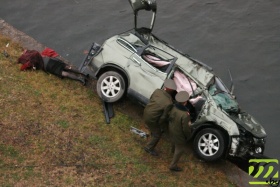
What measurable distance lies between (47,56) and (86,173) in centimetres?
513

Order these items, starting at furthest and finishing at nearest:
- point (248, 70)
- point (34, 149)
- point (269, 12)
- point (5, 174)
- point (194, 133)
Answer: point (269, 12), point (248, 70), point (194, 133), point (34, 149), point (5, 174)

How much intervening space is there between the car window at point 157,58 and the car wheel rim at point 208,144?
202 centimetres

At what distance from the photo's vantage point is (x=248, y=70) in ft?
44.0

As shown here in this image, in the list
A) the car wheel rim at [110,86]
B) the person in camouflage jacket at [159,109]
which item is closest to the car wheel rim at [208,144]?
the person in camouflage jacket at [159,109]

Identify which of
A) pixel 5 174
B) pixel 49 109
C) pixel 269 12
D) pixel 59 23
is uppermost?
pixel 269 12

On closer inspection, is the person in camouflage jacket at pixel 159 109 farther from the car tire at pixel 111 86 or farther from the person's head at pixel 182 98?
the car tire at pixel 111 86

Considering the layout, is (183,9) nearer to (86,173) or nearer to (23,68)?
(23,68)

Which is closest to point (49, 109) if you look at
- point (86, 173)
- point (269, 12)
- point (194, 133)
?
point (86, 173)

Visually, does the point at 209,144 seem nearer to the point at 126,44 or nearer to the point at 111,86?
the point at 111,86

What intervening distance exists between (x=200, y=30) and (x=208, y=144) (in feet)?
22.1

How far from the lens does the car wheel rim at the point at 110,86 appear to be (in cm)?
1030

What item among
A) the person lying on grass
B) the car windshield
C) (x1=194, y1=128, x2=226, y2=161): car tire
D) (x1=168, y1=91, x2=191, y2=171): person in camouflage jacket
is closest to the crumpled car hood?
the car windshield

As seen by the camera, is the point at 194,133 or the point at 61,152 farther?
the point at 194,133

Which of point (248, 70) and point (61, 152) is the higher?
point (248, 70)
